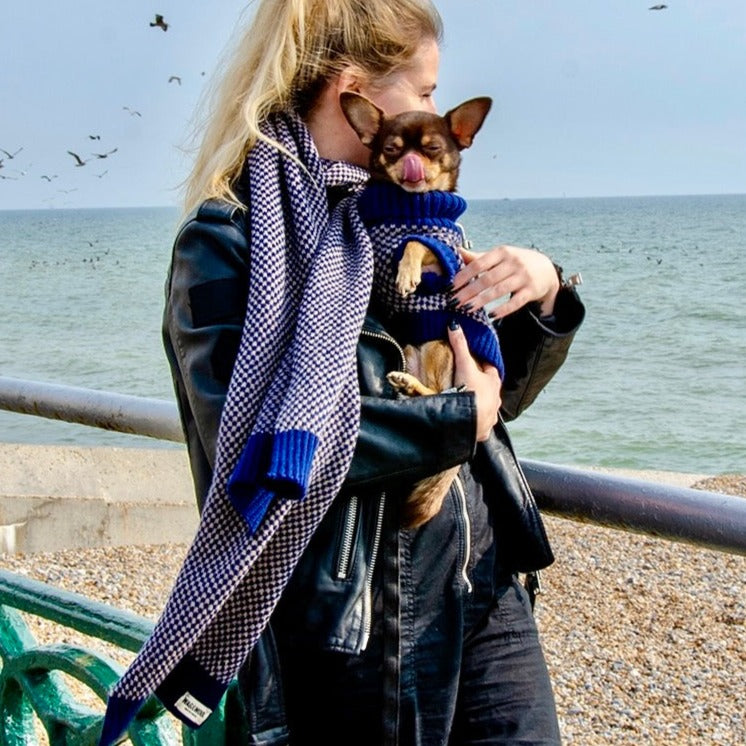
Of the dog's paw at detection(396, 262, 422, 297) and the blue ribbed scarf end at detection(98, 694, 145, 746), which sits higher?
the dog's paw at detection(396, 262, 422, 297)

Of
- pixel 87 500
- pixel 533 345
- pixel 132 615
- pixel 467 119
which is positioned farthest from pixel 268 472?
pixel 87 500

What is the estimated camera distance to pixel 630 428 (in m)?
18.7

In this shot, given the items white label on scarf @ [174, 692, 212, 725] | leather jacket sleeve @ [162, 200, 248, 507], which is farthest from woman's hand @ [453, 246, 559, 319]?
white label on scarf @ [174, 692, 212, 725]

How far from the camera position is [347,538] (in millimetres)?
1910

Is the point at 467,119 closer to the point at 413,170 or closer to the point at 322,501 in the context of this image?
the point at 413,170

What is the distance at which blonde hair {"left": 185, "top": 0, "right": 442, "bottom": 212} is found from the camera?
89.6 inches

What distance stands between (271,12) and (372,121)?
0.30 meters

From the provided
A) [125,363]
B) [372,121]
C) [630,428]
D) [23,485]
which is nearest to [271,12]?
[372,121]

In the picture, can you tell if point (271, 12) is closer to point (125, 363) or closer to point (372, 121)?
point (372, 121)

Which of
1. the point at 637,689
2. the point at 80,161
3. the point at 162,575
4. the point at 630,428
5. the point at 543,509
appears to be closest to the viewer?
the point at 543,509

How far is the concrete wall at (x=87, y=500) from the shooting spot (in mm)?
6180

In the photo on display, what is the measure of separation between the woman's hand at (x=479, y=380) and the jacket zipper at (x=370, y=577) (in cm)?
21

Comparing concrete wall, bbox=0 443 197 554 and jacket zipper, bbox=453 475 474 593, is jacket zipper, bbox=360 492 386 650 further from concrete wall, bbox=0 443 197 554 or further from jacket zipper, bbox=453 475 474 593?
concrete wall, bbox=0 443 197 554

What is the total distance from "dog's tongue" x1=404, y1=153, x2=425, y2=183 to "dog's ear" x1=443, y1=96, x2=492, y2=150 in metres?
0.30
